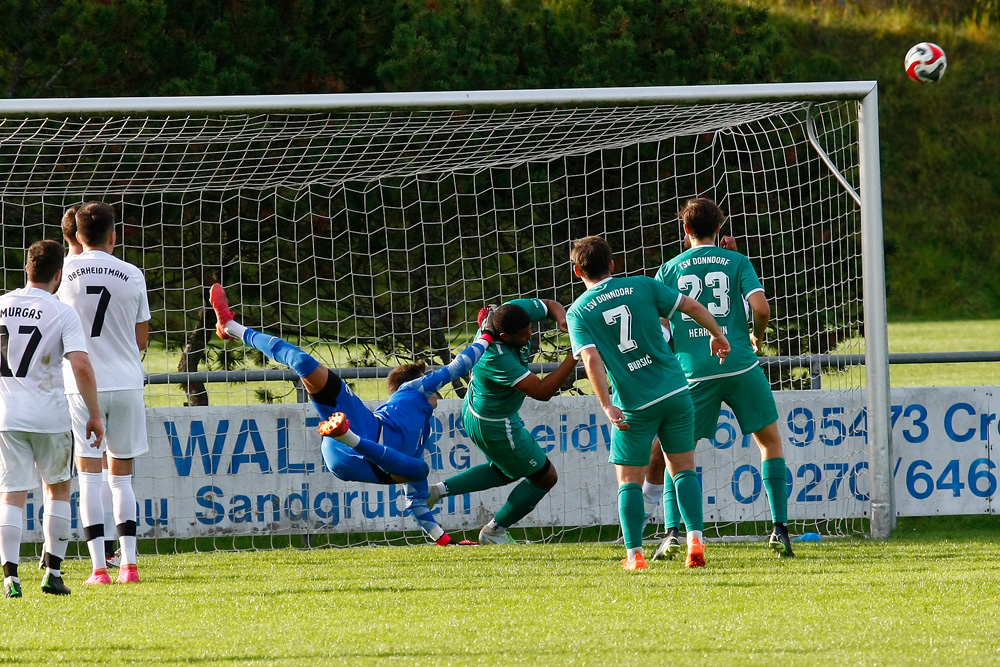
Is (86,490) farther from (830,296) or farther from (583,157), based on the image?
(830,296)

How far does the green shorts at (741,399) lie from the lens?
5906 mm

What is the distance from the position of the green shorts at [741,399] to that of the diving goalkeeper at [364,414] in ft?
3.71

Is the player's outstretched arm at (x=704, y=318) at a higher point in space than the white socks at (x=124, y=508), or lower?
higher

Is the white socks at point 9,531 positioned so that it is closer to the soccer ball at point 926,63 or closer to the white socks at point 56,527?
the white socks at point 56,527

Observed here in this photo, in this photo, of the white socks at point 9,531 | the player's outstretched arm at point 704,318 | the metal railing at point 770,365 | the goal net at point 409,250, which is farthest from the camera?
the metal railing at point 770,365

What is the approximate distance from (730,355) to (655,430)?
0.64 m

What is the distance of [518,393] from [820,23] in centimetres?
2672

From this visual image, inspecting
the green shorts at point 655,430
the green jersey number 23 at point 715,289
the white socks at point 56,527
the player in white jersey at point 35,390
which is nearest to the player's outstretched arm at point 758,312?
the green jersey number 23 at point 715,289

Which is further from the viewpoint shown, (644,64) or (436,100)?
(644,64)

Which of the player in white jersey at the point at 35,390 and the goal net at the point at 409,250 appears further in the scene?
the goal net at the point at 409,250

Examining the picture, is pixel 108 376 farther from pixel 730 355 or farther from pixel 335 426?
pixel 730 355

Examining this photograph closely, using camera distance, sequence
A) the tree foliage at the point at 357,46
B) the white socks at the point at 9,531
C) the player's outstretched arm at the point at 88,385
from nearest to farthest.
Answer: the player's outstretched arm at the point at 88,385 < the white socks at the point at 9,531 < the tree foliage at the point at 357,46

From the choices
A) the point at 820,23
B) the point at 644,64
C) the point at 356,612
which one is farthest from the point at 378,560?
the point at 820,23

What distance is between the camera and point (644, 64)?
8938 millimetres
